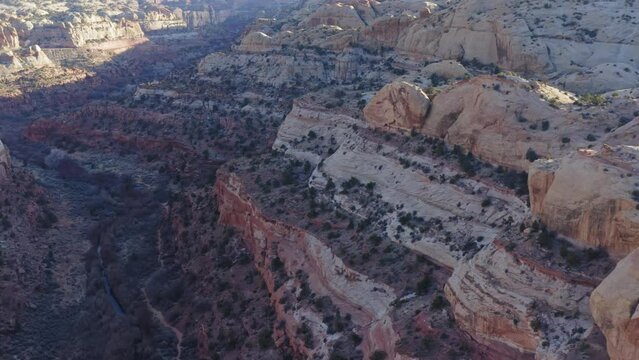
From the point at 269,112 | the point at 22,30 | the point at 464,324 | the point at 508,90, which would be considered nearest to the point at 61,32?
the point at 22,30

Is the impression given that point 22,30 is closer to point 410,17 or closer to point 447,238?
point 410,17

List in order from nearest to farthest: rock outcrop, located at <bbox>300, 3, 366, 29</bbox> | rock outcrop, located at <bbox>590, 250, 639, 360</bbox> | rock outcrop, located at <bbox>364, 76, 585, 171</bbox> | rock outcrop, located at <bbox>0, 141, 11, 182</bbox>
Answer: rock outcrop, located at <bbox>590, 250, 639, 360</bbox> < rock outcrop, located at <bbox>364, 76, 585, 171</bbox> < rock outcrop, located at <bbox>0, 141, 11, 182</bbox> < rock outcrop, located at <bbox>300, 3, 366, 29</bbox>

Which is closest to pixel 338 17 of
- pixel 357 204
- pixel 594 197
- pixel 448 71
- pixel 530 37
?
pixel 530 37

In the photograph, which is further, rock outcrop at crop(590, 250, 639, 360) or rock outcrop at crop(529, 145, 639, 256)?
rock outcrop at crop(529, 145, 639, 256)

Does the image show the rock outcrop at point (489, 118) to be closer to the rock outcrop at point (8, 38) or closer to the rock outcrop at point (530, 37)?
the rock outcrop at point (530, 37)

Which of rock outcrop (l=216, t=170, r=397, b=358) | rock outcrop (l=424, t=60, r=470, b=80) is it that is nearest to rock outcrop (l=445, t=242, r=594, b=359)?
rock outcrop (l=216, t=170, r=397, b=358)

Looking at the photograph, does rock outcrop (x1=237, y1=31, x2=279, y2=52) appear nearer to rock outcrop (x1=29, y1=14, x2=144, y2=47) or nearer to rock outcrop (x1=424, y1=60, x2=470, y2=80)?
rock outcrop (x1=424, y1=60, x2=470, y2=80)
